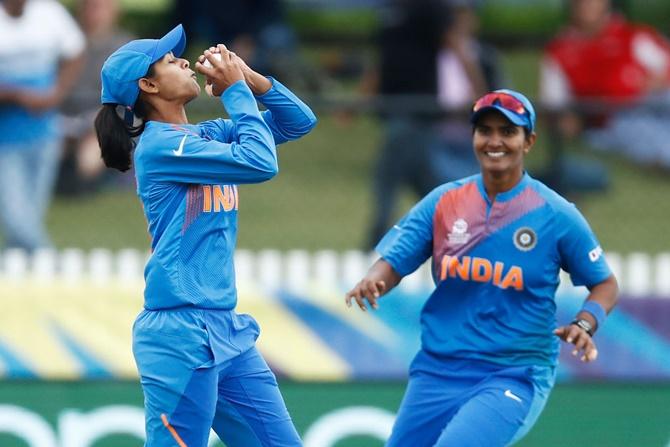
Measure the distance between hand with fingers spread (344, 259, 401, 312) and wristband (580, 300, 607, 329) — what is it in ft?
2.75

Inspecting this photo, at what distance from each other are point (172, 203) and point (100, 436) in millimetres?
3377

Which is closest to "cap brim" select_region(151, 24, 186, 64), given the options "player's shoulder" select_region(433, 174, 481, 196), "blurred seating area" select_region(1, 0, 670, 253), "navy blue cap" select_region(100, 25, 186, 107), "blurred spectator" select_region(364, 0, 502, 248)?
"navy blue cap" select_region(100, 25, 186, 107)

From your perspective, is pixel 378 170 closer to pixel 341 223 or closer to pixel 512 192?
pixel 341 223

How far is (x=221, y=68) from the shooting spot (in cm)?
559

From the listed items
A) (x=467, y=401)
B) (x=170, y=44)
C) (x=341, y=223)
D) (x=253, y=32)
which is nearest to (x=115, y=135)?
(x=170, y=44)

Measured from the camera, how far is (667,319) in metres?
8.88

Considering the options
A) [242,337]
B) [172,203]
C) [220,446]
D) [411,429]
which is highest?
[172,203]

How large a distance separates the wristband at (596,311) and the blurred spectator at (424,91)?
10.9ft

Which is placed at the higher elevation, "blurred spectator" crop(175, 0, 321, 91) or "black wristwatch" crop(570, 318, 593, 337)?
"blurred spectator" crop(175, 0, 321, 91)

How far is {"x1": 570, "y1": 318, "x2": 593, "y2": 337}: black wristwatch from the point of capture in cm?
592

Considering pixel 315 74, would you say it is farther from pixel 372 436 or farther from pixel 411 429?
pixel 411 429

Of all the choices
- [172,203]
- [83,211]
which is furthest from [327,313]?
[172,203]

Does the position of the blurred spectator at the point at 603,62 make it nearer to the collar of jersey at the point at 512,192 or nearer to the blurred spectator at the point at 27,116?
the blurred spectator at the point at 27,116

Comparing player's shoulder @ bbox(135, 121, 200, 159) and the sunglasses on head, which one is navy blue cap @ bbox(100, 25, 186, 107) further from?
the sunglasses on head
